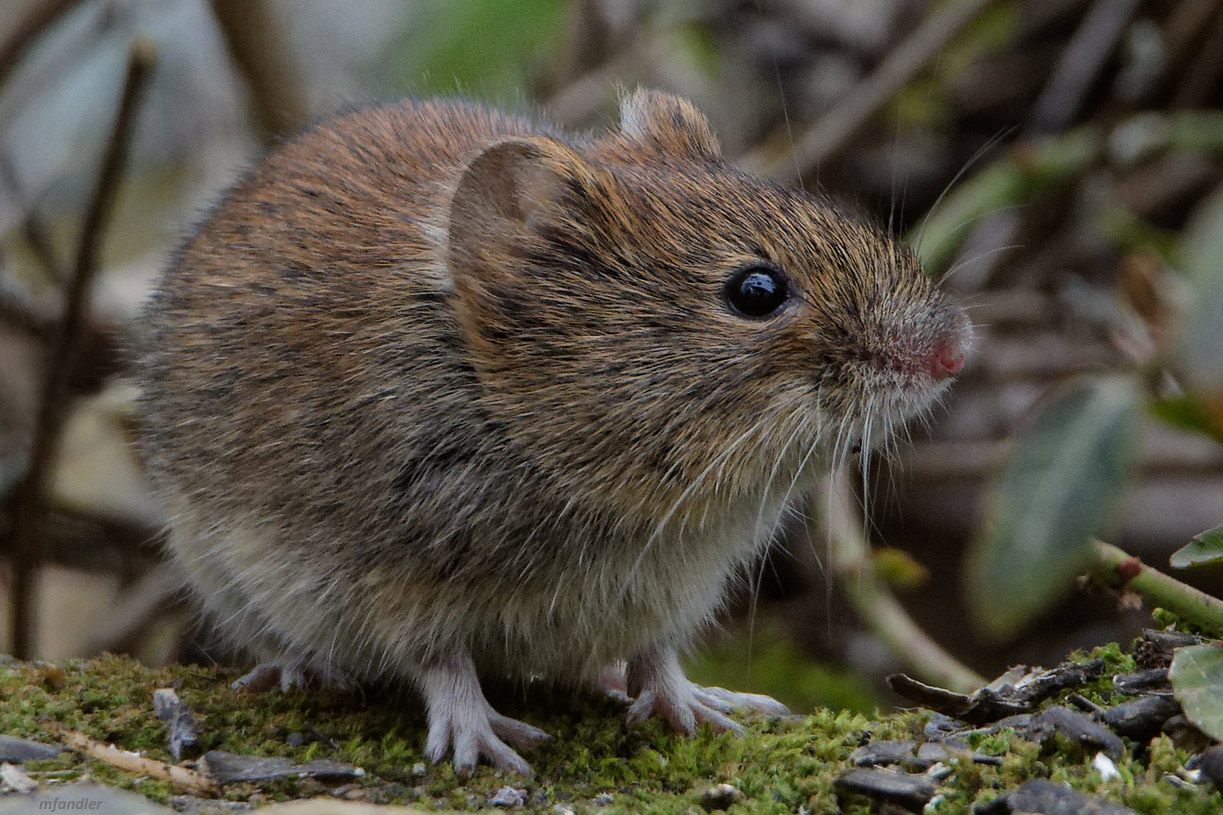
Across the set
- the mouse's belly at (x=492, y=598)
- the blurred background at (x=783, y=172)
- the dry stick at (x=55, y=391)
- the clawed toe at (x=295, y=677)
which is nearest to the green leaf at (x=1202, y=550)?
the mouse's belly at (x=492, y=598)

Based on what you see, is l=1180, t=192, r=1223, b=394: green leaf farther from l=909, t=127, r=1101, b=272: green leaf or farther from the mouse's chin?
l=909, t=127, r=1101, b=272: green leaf

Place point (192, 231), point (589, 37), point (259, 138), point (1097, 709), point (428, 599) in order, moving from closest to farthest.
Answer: point (1097, 709) → point (428, 599) → point (192, 231) → point (259, 138) → point (589, 37)

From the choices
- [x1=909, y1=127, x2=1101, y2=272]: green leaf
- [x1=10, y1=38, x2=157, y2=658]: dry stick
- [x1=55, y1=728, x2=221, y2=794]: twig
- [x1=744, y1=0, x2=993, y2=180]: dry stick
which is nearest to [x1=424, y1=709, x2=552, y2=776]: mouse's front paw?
[x1=55, y1=728, x2=221, y2=794]: twig

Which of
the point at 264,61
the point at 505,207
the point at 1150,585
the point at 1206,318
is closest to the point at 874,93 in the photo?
the point at 264,61

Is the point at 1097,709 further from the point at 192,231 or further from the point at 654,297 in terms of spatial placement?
the point at 192,231

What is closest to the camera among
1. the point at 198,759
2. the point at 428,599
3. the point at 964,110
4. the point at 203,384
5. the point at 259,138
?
the point at 198,759

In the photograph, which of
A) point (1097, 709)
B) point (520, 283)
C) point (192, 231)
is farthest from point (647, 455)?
point (192, 231)

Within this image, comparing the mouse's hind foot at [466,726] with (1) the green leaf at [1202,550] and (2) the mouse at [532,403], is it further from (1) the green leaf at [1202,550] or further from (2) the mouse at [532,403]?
(1) the green leaf at [1202,550]

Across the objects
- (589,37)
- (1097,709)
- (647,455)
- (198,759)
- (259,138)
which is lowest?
(198,759)
